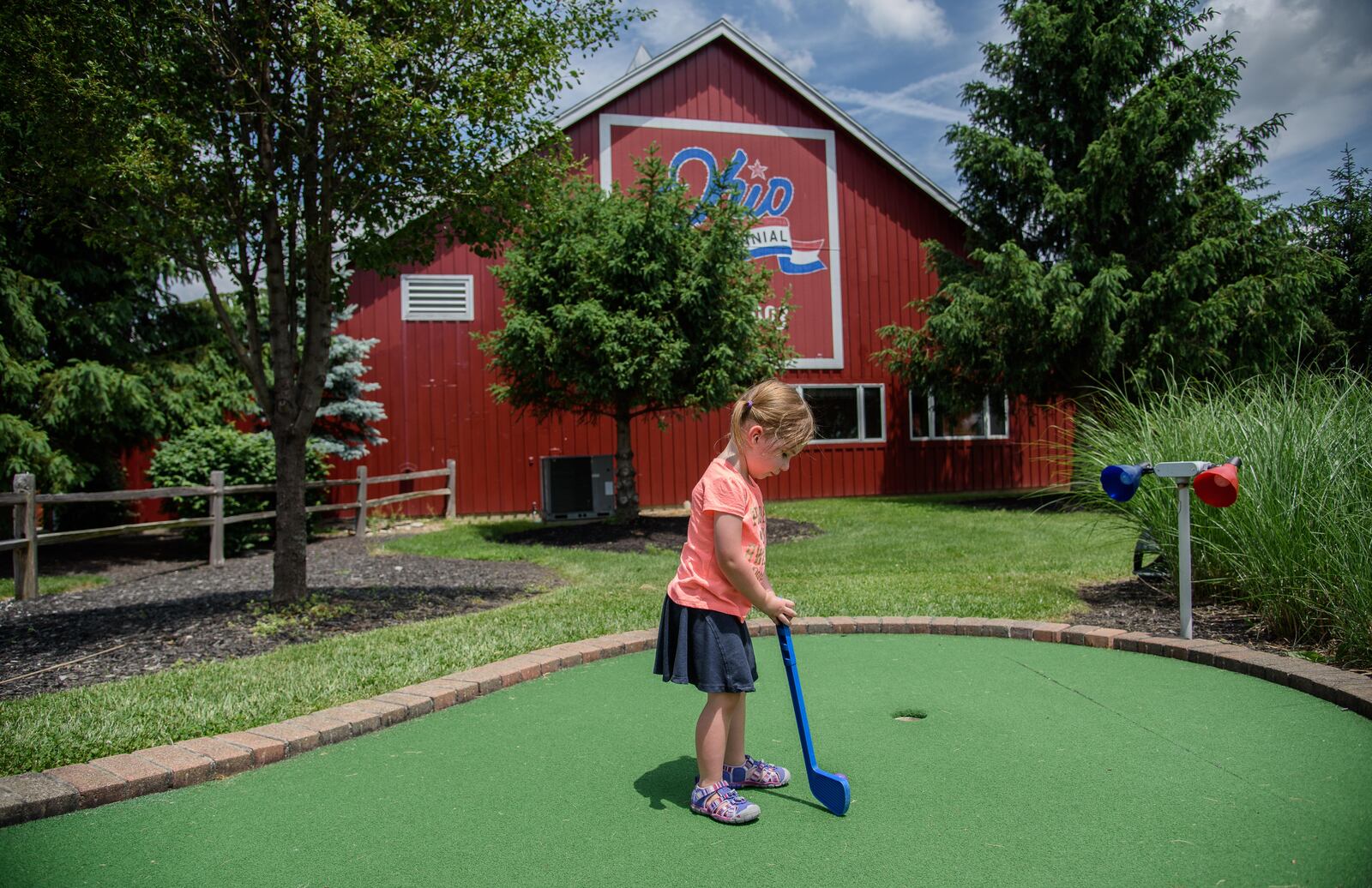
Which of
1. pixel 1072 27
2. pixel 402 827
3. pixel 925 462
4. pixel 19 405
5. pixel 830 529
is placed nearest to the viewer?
pixel 402 827

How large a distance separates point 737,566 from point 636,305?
873cm

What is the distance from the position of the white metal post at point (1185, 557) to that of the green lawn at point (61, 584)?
8962 mm

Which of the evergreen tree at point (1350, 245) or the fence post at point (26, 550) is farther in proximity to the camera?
the evergreen tree at point (1350, 245)

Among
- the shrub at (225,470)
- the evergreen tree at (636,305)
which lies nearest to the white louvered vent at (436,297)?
the evergreen tree at (636,305)

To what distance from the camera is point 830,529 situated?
40.9 ft

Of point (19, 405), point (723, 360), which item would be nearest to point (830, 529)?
point (723, 360)

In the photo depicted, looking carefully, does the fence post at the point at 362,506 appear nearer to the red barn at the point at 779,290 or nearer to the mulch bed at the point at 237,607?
the mulch bed at the point at 237,607

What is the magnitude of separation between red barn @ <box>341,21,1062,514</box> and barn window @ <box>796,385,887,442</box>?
0.11 feet

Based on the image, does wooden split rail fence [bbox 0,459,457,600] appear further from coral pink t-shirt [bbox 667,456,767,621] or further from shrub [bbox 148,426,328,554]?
coral pink t-shirt [bbox 667,456,767,621]

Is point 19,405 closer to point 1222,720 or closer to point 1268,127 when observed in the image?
point 1222,720

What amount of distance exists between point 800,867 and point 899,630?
3.27 m

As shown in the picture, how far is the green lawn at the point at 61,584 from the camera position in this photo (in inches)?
341

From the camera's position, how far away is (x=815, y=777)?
2961 millimetres

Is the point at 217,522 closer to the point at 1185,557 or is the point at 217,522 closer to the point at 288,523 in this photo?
the point at 288,523
